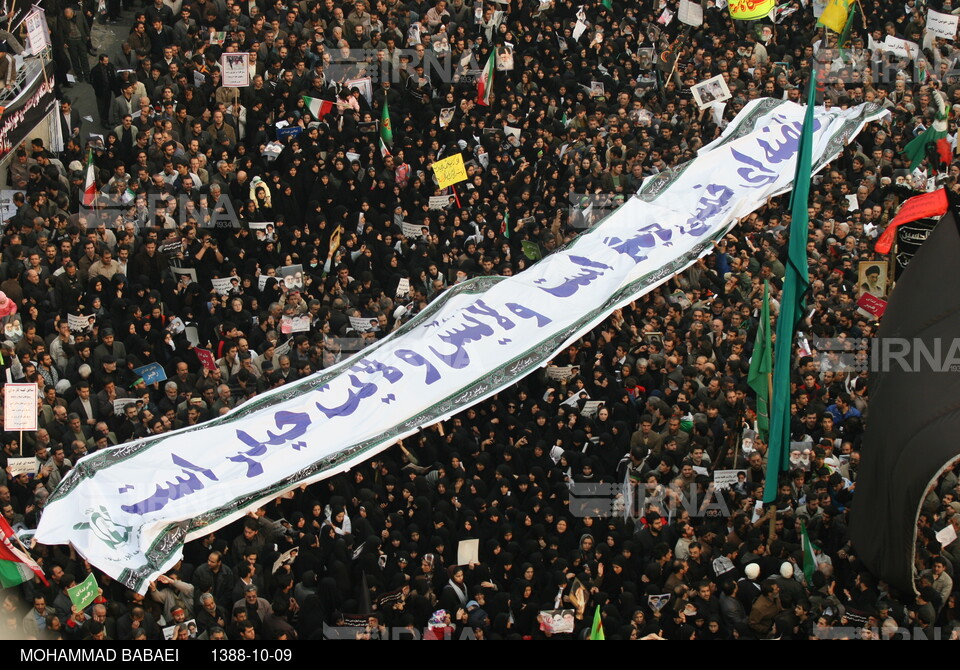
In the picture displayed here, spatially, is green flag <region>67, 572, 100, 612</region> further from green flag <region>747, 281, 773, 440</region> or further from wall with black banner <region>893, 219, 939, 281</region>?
wall with black banner <region>893, 219, 939, 281</region>

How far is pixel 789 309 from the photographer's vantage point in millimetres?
14453

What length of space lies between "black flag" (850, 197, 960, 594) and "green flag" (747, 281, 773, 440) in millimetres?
1127

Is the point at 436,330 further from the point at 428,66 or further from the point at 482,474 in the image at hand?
the point at 428,66

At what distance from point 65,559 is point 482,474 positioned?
425cm

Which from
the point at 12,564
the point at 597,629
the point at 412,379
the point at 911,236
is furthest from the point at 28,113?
the point at 911,236

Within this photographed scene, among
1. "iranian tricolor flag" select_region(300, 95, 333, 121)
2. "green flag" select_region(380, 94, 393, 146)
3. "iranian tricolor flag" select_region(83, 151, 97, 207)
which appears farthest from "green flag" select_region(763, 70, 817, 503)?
"iranian tricolor flag" select_region(83, 151, 97, 207)

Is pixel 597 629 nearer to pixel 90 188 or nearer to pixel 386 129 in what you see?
pixel 90 188

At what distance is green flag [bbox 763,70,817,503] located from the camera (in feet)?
47.3

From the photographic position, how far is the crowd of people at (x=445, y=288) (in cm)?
1429

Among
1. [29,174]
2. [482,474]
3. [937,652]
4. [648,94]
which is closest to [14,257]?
[29,174]

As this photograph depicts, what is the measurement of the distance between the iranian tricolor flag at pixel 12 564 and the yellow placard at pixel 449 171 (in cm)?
803

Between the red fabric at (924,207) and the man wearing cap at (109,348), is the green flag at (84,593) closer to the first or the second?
the man wearing cap at (109,348)

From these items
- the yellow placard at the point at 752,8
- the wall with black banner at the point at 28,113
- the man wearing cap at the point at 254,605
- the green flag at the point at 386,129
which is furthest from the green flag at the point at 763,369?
the wall with black banner at the point at 28,113

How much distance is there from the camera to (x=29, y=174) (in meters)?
19.0
